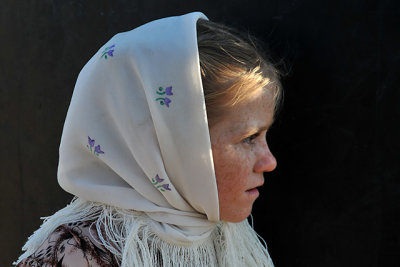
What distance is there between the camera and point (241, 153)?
1497 mm

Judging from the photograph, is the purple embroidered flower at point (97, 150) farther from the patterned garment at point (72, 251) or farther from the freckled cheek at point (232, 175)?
the freckled cheek at point (232, 175)

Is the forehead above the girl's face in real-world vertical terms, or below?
above

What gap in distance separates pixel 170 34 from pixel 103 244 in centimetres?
63

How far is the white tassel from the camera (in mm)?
1485

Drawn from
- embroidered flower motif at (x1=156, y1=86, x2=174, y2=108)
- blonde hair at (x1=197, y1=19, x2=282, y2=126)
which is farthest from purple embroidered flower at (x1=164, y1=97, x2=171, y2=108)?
blonde hair at (x1=197, y1=19, x2=282, y2=126)

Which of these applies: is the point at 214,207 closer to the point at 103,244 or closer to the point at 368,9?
the point at 103,244

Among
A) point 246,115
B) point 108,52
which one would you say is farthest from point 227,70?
point 108,52

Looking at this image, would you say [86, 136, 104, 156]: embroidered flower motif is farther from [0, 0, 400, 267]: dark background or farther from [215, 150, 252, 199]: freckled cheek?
[0, 0, 400, 267]: dark background

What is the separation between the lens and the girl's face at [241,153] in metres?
1.48

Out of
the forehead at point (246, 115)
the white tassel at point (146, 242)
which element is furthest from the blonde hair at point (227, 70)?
the white tassel at point (146, 242)

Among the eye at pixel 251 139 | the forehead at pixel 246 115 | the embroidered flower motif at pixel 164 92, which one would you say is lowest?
the eye at pixel 251 139

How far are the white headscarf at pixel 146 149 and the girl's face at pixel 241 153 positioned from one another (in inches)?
1.8

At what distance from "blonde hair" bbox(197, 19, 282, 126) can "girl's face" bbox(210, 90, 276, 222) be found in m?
0.03

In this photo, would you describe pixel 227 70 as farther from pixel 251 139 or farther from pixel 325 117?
pixel 325 117
